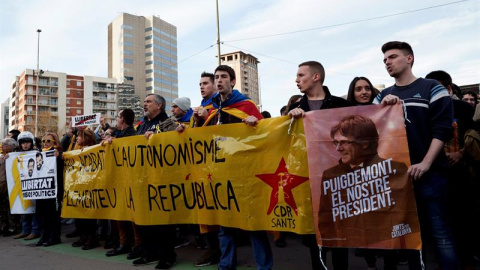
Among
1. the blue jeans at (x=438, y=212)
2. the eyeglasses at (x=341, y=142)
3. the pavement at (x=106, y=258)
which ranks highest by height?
the eyeglasses at (x=341, y=142)

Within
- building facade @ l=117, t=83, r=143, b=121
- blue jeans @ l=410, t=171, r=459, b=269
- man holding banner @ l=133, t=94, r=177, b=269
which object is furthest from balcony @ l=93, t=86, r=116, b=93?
blue jeans @ l=410, t=171, r=459, b=269

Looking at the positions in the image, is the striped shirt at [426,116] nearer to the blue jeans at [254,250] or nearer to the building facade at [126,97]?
the blue jeans at [254,250]

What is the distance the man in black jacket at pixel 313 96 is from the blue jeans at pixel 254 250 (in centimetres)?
40

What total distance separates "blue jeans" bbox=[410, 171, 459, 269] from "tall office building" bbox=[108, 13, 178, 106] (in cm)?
11307

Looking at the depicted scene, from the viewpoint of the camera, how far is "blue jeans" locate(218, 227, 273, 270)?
10.8 feet

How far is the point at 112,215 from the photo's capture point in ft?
15.8

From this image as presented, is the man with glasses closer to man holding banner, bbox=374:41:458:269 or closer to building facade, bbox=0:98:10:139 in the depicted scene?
man holding banner, bbox=374:41:458:269

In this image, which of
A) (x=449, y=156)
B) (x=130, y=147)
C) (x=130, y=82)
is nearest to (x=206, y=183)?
(x=130, y=147)

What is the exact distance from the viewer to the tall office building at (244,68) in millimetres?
141125

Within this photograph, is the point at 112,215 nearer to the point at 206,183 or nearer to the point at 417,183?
the point at 206,183

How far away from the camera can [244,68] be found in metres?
146

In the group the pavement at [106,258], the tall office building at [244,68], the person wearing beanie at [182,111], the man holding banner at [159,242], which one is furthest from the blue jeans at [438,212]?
the tall office building at [244,68]

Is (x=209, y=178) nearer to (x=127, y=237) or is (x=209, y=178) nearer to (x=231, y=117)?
(x=231, y=117)

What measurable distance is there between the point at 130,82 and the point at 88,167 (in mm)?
111799
